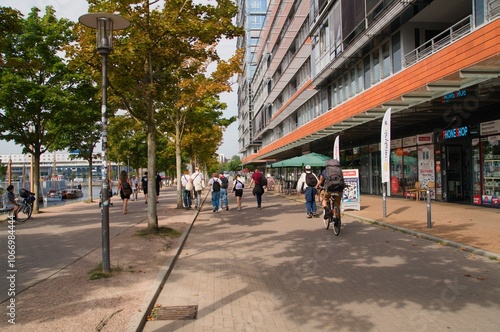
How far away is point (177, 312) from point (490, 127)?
524 inches

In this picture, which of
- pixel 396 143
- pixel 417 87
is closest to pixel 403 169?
pixel 396 143

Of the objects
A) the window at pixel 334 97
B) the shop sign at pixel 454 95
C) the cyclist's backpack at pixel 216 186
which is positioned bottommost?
the cyclist's backpack at pixel 216 186

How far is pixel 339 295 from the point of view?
18.1ft

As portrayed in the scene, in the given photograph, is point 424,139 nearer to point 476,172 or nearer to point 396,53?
point 476,172

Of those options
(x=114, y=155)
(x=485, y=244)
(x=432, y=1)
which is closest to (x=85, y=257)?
(x=485, y=244)

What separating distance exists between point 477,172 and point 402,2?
6816 millimetres

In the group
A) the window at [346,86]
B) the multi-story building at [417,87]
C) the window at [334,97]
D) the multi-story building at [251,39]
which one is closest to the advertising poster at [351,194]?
the multi-story building at [417,87]

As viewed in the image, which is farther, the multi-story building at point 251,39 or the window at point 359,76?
the multi-story building at point 251,39

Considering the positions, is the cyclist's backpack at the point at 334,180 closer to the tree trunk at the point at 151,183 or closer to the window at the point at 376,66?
the tree trunk at the point at 151,183

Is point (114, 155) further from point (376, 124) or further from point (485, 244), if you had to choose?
point (485, 244)

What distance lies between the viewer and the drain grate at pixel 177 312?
4866 millimetres

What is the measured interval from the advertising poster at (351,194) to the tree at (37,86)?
39.0 feet

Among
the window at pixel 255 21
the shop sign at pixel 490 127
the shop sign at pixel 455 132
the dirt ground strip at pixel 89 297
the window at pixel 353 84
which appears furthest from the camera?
the window at pixel 255 21

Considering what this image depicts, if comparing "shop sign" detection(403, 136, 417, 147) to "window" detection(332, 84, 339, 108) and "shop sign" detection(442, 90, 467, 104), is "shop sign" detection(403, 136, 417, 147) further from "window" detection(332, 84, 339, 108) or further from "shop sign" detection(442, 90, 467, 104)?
"window" detection(332, 84, 339, 108)
